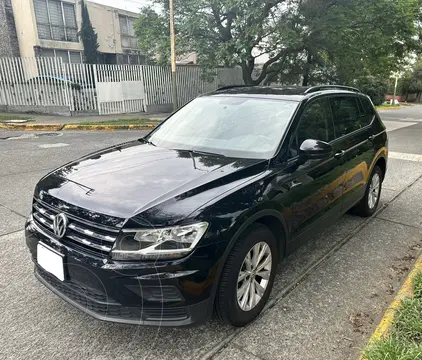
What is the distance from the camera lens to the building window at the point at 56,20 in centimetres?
2217

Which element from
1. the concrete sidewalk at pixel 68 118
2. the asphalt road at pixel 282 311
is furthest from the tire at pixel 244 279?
the concrete sidewalk at pixel 68 118

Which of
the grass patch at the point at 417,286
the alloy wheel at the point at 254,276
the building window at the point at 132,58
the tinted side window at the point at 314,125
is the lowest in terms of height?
the grass patch at the point at 417,286

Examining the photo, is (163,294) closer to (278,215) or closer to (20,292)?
(278,215)

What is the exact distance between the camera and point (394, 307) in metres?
2.64

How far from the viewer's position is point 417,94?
1766 inches

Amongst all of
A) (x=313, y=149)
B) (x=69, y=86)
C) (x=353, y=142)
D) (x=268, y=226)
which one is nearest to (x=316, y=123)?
(x=313, y=149)

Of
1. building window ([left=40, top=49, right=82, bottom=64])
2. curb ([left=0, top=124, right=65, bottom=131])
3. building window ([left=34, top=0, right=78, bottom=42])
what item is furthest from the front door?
building window ([left=34, top=0, right=78, bottom=42])

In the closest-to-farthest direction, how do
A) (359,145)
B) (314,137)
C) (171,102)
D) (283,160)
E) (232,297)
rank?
(232,297) < (283,160) < (314,137) < (359,145) < (171,102)

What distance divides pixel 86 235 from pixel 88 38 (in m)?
25.2

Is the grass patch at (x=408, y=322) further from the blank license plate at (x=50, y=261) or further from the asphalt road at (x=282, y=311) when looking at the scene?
the blank license plate at (x=50, y=261)

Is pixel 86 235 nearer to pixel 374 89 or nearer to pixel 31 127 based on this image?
pixel 31 127

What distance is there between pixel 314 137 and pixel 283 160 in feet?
1.95

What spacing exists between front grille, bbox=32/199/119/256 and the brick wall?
23486mm

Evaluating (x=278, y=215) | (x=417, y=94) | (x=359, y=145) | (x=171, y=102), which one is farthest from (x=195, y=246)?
(x=417, y=94)
